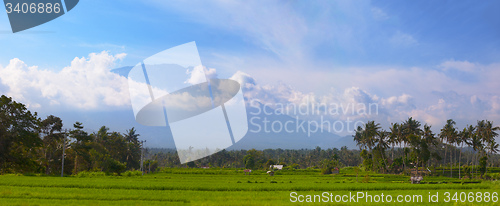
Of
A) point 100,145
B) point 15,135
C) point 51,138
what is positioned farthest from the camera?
point 100,145

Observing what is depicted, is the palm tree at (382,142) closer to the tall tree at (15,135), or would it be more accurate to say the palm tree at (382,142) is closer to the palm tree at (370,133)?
the palm tree at (370,133)

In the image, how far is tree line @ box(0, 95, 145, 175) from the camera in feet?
167

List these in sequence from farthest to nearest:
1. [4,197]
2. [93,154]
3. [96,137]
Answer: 1. [96,137]
2. [93,154]
3. [4,197]

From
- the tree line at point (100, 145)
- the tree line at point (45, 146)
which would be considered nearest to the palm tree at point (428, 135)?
the tree line at point (100, 145)

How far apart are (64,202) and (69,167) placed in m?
45.4

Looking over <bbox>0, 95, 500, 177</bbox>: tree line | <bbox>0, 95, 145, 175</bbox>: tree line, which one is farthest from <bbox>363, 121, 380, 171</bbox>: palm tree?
<bbox>0, 95, 145, 175</bbox>: tree line

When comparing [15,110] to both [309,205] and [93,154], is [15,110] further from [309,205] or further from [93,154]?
[309,205]

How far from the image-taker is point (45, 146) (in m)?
62.2

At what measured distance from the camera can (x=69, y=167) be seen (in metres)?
60.6

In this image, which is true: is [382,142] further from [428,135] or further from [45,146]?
[45,146]

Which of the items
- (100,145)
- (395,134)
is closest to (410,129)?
(395,134)

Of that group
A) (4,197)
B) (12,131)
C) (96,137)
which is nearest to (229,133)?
(4,197)

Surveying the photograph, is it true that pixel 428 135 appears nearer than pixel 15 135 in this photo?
No

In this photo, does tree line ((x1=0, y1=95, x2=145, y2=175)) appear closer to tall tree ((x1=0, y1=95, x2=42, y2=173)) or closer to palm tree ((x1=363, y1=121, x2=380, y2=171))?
tall tree ((x1=0, y1=95, x2=42, y2=173))
